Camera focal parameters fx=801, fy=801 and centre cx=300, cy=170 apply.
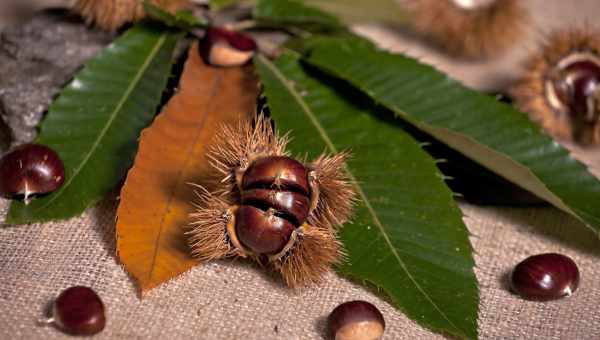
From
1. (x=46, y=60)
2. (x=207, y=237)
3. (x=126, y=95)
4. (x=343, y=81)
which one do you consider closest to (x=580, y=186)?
(x=343, y=81)

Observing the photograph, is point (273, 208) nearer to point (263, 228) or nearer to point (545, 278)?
point (263, 228)

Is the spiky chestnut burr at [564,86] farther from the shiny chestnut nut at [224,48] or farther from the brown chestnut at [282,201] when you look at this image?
the brown chestnut at [282,201]

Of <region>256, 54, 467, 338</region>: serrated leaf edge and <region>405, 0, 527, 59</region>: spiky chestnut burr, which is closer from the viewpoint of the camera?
<region>256, 54, 467, 338</region>: serrated leaf edge

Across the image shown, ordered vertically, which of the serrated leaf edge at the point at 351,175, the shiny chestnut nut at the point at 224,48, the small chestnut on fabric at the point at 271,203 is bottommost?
the serrated leaf edge at the point at 351,175

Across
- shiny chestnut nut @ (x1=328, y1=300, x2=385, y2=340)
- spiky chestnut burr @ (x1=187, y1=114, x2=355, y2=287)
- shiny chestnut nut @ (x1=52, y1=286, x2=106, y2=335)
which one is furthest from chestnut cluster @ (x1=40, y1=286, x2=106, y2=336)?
shiny chestnut nut @ (x1=328, y1=300, x2=385, y2=340)

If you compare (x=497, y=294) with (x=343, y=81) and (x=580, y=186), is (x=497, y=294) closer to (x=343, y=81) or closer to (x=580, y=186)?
(x=580, y=186)

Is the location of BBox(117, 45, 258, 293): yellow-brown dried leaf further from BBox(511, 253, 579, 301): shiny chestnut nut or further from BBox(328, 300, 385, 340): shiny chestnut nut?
BBox(511, 253, 579, 301): shiny chestnut nut

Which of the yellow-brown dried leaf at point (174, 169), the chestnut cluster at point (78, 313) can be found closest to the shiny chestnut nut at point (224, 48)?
the yellow-brown dried leaf at point (174, 169)
